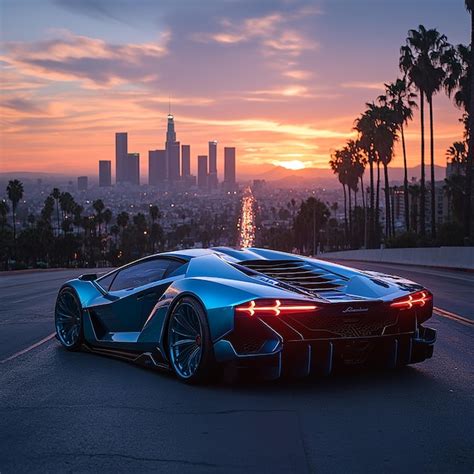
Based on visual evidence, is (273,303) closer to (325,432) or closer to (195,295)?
(195,295)

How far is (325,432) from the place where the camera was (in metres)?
5.75

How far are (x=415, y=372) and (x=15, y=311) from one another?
904cm

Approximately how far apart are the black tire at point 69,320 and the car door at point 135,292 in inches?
19.0

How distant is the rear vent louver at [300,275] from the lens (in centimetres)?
735

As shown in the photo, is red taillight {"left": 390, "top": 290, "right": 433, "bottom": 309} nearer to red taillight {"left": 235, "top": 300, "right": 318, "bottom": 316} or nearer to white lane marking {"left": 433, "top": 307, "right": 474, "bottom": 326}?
red taillight {"left": 235, "top": 300, "right": 318, "bottom": 316}

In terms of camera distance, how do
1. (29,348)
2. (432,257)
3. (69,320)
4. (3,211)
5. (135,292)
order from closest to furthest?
(135,292) < (69,320) < (29,348) < (432,257) < (3,211)

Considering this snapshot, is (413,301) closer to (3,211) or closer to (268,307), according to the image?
(268,307)

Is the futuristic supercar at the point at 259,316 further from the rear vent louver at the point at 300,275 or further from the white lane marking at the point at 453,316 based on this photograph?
the white lane marking at the point at 453,316

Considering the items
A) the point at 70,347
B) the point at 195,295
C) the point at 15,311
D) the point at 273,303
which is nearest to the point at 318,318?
the point at 273,303

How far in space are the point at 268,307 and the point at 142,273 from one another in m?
2.41

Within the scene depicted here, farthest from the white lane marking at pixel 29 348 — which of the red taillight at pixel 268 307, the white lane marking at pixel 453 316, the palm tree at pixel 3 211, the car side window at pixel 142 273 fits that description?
the palm tree at pixel 3 211

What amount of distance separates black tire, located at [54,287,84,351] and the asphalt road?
0.50 m

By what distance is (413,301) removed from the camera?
7.33 meters

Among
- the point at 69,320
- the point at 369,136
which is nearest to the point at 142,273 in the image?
the point at 69,320
